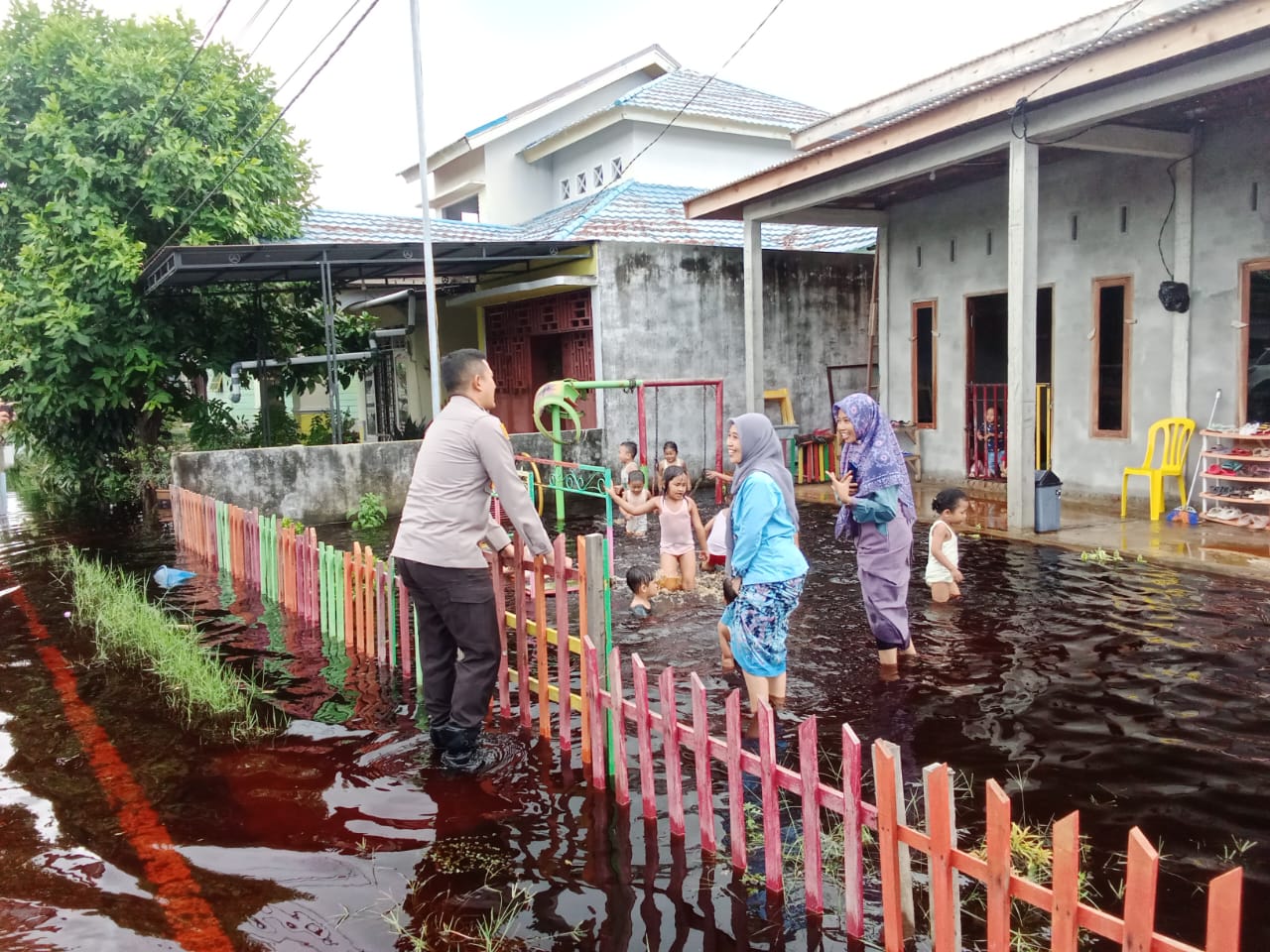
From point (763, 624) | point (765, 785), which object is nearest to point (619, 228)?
point (763, 624)

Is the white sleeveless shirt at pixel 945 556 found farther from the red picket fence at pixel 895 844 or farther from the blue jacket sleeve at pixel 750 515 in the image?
the red picket fence at pixel 895 844

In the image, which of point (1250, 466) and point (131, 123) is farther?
point (131, 123)

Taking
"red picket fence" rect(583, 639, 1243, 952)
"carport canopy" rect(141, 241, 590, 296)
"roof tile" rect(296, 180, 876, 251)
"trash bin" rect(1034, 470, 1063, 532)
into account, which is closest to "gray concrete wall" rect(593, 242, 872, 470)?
"roof tile" rect(296, 180, 876, 251)

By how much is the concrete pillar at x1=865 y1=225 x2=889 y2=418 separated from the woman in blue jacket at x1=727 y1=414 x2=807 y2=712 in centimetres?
1064

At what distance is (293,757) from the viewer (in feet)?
16.1

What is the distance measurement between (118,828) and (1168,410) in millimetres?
10990

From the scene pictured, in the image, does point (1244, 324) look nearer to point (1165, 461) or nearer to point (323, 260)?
point (1165, 461)

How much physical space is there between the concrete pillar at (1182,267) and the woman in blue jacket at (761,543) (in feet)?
26.3

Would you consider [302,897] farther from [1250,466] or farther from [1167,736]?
[1250,466]

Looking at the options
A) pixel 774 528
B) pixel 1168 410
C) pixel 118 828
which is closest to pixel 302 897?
Result: pixel 118 828

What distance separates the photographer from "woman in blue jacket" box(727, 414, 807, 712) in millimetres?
4707

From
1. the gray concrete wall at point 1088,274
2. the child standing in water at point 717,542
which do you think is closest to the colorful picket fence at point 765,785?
the child standing in water at point 717,542

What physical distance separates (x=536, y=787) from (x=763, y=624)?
1.33 meters

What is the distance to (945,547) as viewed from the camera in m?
7.37
